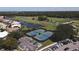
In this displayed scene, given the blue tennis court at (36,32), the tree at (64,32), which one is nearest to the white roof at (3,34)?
the blue tennis court at (36,32)

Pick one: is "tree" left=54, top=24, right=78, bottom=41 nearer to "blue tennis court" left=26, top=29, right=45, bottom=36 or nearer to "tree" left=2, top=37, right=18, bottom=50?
"blue tennis court" left=26, top=29, right=45, bottom=36

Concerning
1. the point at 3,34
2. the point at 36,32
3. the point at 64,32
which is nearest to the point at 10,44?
the point at 3,34

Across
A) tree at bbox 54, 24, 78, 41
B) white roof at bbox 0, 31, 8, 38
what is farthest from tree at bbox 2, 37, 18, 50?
tree at bbox 54, 24, 78, 41

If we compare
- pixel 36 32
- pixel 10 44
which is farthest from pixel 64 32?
pixel 10 44

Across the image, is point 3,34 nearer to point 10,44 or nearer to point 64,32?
point 10,44
